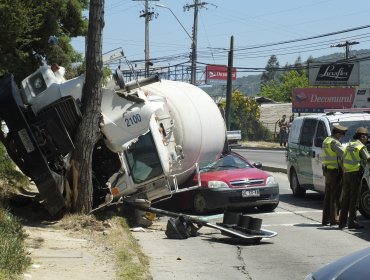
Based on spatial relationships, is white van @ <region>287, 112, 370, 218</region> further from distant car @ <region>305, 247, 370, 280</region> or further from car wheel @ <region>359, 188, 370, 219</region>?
distant car @ <region>305, 247, 370, 280</region>

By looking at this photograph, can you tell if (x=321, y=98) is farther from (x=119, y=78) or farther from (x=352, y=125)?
(x=119, y=78)

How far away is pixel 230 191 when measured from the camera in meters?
13.1

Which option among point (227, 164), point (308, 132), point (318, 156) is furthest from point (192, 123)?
point (308, 132)

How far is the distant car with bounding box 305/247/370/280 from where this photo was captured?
4.19 meters

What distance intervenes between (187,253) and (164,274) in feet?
4.74

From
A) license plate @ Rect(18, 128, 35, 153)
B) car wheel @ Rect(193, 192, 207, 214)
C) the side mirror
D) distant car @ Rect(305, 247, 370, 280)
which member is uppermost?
the side mirror

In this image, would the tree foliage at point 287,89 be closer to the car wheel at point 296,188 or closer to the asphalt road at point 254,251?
the car wheel at point 296,188

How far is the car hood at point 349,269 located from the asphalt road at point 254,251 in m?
3.46

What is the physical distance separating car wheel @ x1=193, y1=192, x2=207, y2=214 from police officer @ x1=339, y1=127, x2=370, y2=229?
2887 mm

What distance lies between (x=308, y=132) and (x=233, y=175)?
2.99 meters

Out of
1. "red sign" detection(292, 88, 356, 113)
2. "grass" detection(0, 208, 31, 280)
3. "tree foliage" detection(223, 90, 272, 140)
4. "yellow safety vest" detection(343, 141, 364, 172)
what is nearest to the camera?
"grass" detection(0, 208, 31, 280)

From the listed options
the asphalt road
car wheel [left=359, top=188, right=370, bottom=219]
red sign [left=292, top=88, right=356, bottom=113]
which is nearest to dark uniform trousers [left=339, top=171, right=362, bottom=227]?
the asphalt road

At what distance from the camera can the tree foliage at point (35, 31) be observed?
1279 centimetres

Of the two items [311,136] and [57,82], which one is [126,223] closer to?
[57,82]
